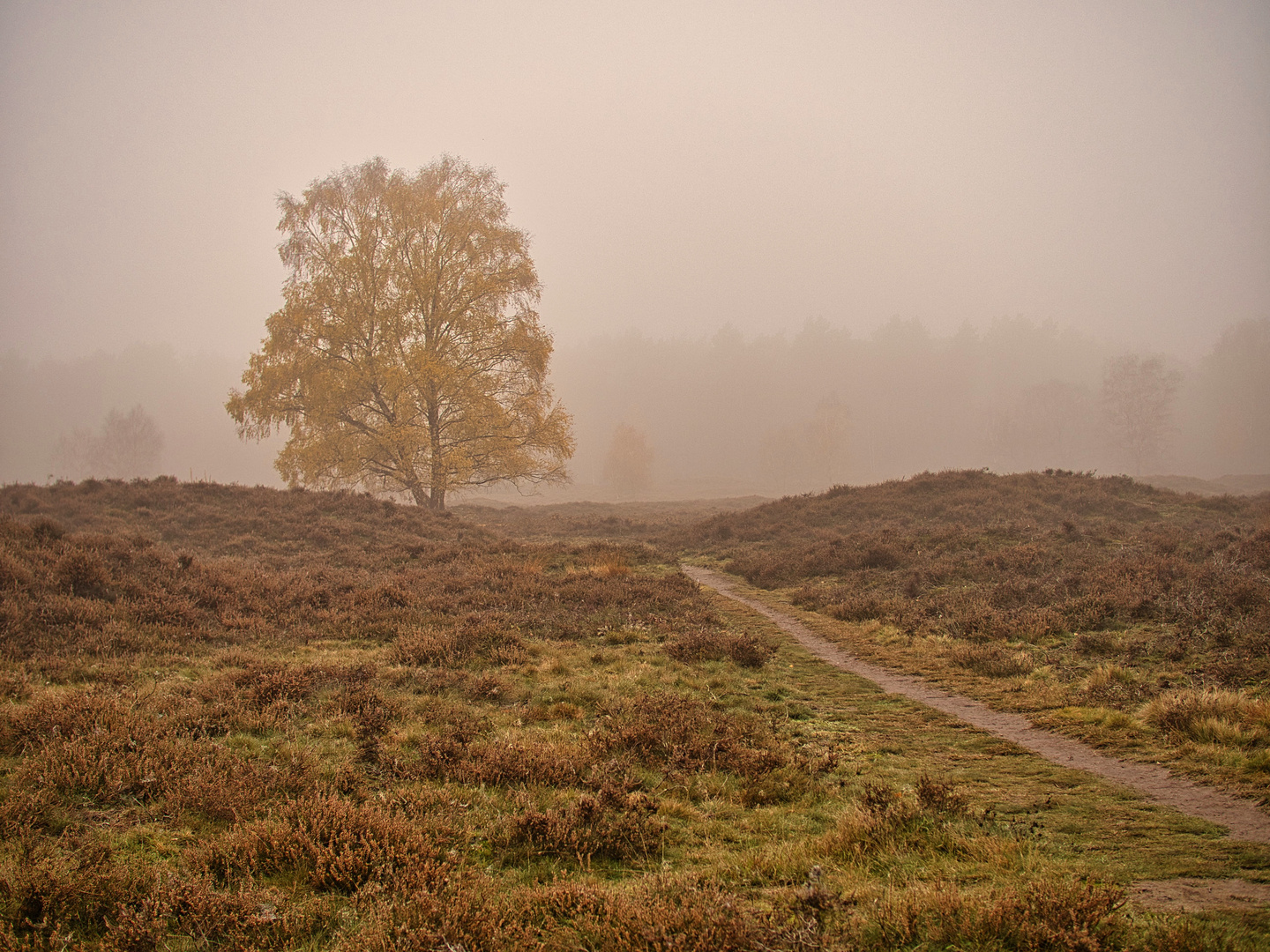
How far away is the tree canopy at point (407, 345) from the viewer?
25.2 m

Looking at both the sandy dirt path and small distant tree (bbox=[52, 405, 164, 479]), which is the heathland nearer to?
the sandy dirt path

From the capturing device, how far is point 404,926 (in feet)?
10.4

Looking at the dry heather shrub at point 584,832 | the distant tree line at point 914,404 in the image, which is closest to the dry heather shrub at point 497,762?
the dry heather shrub at point 584,832

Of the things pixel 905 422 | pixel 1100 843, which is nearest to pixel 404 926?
pixel 1100 843

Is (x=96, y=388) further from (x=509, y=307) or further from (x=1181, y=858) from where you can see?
(x=1181, y=858)

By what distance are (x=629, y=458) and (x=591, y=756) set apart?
7435cm

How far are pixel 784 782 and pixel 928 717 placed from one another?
3224 mm

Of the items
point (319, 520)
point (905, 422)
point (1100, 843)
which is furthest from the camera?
point (905, 422)

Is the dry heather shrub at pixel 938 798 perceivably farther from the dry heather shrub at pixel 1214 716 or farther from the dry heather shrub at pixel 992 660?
the dry heather shrub at pixel 992 660

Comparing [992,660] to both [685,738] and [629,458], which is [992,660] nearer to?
[685,738]

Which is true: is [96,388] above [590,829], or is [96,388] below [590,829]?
above

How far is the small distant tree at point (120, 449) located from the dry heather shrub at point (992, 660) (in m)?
103

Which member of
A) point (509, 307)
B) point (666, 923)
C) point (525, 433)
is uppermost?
point (509, 307)

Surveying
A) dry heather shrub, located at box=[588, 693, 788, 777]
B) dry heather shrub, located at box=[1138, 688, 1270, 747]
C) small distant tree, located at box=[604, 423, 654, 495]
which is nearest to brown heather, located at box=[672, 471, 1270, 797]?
dry heather shrub, located at box=[1138, 688, 1270, 747]
